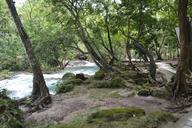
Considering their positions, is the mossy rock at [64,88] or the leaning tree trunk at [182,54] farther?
the mossy rock at [64,88]

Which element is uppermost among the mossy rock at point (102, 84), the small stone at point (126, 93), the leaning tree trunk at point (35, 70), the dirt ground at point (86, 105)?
the leaning tree trunk at point (35, 70)

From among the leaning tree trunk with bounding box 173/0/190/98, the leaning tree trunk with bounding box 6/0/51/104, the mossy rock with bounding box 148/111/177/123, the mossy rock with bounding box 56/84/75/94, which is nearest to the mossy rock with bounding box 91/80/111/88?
the mossy rock with bounding box 56/84/75/94

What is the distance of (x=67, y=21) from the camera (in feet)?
70.0

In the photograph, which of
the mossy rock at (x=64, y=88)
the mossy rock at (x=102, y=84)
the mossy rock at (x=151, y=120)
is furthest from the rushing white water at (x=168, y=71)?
the mossy rock at (x=151, y=120)

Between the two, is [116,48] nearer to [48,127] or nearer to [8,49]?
[8,49]

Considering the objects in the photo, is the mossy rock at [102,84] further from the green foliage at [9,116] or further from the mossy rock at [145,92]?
the green foliage at [9,116]

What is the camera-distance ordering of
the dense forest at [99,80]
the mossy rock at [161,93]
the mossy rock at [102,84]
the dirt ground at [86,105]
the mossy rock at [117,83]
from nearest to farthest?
1. the dense forest at [99,80]
2. the dirt ground at [86,105]
3. the mossy rock at [161,93]
4. the mossy rock at [117,83]
5. the mossy rock at [102,84]

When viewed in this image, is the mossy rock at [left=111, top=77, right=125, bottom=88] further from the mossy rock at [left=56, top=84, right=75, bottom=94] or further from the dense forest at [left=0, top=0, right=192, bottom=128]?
the mossy rock at [left=56, top=84, right=75, bottom=94]

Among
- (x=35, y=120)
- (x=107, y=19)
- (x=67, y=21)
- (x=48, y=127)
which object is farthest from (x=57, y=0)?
(x=48, y=127)

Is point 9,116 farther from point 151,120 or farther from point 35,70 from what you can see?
point 151,120

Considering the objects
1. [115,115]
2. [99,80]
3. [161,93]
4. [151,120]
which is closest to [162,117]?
[151,120]

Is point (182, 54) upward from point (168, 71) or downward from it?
upward

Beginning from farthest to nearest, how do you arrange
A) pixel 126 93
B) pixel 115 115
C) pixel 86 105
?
pixel 126 93, pixel 86 105, pixel 115 115

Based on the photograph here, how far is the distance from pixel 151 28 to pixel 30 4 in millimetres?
19391
